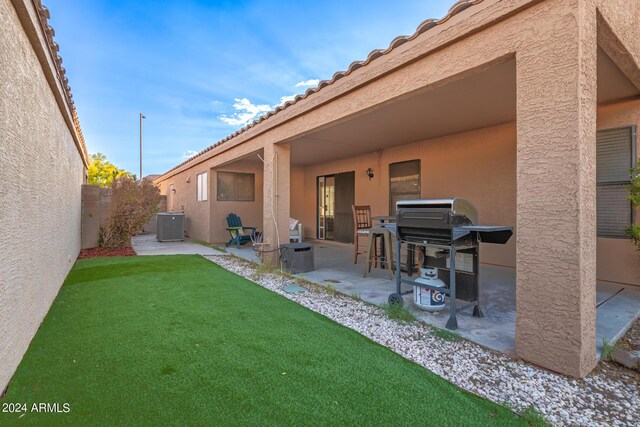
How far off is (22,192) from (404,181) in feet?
22.9

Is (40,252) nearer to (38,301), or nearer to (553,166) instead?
(38,301)

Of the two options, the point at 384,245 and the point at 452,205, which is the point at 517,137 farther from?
the point at 384,245

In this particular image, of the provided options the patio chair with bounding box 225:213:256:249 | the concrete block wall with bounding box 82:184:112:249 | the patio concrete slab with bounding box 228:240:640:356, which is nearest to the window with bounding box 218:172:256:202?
the patio chair with bounding box 225:213:256:249

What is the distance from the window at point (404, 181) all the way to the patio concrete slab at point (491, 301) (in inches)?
85.8

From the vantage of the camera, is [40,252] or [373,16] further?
[373,16]

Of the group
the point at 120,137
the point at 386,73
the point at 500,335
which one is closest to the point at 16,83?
the point at 386,73

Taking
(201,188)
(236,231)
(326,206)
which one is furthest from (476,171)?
(201,188)

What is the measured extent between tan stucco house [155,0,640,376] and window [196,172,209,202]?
1154mm

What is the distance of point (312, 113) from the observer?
5.25 metres

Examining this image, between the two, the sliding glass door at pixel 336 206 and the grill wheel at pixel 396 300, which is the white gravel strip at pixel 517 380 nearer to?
the grill wheel at pixel 396 300

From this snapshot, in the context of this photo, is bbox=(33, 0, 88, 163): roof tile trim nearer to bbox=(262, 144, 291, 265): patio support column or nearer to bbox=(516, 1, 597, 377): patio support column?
bbox=(262, 144, 291, 265): patio support column

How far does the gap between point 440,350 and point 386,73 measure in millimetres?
3126

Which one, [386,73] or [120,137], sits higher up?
[120,137]

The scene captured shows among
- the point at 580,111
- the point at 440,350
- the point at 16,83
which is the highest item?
the point at 16,83
